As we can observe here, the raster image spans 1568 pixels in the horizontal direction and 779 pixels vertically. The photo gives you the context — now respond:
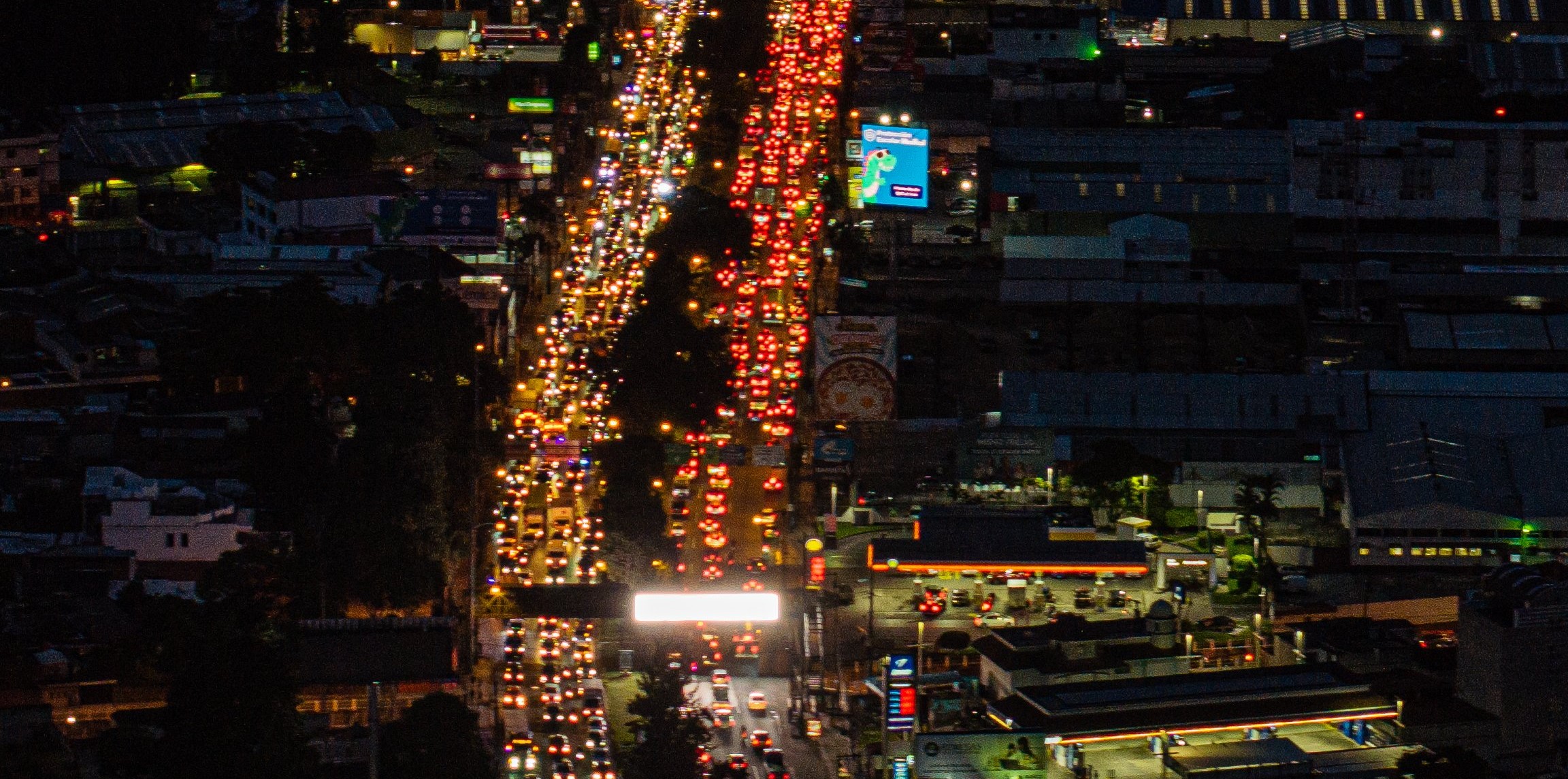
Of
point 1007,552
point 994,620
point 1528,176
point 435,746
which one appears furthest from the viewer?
point 1528,176

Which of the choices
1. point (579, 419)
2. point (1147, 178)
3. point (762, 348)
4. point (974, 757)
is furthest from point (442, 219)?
point (974, 757)

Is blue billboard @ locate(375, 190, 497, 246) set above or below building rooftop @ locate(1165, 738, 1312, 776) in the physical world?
above

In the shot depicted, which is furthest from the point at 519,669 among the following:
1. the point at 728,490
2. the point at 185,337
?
the point at 185,337

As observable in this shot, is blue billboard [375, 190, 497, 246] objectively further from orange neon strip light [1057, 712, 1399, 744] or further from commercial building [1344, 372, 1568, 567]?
orange neon strip light [1057, 712, 1399, 744]

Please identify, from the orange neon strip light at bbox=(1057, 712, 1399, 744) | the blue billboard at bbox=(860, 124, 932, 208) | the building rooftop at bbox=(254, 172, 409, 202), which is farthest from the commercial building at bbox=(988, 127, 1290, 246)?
the orange neon strip light at bbox=(1057, 712, 1399, 744)

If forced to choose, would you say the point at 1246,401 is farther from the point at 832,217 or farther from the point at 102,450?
the point at 102,450

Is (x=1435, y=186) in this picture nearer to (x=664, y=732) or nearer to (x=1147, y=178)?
(x=1147, y=178)
